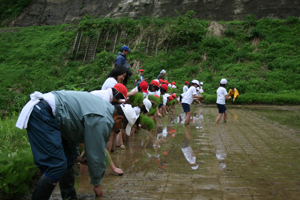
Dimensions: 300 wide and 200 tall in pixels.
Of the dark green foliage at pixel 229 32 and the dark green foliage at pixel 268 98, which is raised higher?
the dark green foliage at pixel 229 32

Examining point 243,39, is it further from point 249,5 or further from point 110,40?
point 110,40

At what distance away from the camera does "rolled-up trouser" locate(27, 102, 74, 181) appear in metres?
2.93

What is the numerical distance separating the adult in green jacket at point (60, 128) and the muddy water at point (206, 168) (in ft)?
2.50

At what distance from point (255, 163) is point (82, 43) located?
2778 cm

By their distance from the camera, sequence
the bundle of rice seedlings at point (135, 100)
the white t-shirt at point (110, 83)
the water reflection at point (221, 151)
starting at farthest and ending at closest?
the bundle of rice seedlings at point (135, 100)
the white t-shirt at point (110, 83)
the water reflection at point (221, 151)

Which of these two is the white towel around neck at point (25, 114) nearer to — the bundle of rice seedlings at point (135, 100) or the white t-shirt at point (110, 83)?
the white t-shirt at point (110, 83)

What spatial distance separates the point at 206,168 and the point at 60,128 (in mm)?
2653

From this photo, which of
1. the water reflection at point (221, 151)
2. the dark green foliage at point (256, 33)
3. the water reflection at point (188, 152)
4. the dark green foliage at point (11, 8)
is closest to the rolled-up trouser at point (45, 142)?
the water reflection at point (188, 152)

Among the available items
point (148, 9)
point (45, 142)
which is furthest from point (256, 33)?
point (45, 142)

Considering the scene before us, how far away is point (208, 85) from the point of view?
73.9 feet

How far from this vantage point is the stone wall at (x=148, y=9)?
2942cm

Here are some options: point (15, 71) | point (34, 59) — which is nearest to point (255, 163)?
point (15, 71)

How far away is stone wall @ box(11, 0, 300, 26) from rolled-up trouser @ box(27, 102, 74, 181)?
30.3 metres

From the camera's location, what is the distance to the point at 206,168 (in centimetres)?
480
